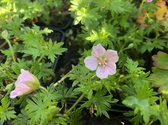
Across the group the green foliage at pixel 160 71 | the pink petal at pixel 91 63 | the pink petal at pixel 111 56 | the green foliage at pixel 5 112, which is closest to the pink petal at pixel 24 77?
the green foliage at pixel 5 112

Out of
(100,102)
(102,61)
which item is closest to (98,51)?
(102,61)

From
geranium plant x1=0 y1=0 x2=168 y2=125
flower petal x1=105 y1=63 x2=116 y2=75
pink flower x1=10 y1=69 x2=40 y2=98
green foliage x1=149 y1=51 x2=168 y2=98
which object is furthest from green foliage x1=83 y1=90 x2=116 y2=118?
green foliage x1=149 y1=51 x2=168 y2=98

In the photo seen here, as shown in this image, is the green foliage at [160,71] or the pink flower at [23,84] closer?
the pink flower at [23,84]

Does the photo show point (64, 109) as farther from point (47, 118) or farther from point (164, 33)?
point (164, 33)

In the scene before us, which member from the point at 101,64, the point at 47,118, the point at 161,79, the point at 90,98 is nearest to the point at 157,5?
the point at 161,79

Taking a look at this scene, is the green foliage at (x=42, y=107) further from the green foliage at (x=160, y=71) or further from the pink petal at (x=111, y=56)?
the green foliage at (x=160, y=71)

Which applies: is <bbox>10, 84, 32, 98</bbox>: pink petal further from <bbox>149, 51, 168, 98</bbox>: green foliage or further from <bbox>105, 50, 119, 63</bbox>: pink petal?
<bbox>149, 51, 168, 98</bbox>: green foliage

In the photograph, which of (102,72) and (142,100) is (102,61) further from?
(142,100)
